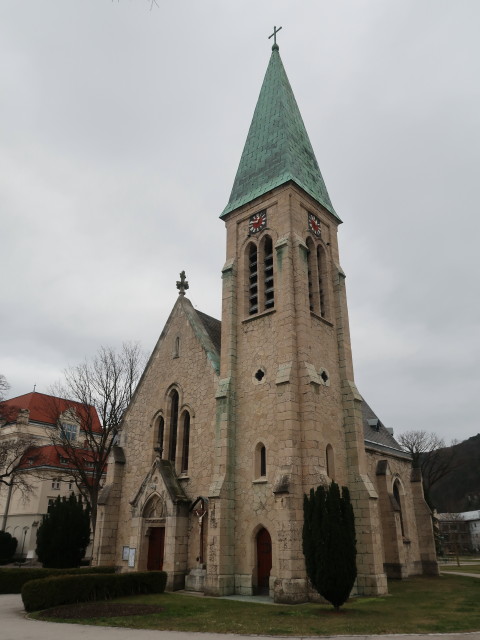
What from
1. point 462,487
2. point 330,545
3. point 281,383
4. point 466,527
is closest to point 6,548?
point 281,383

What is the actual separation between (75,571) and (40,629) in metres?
8.11

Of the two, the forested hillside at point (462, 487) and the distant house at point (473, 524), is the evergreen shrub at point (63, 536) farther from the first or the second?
the forested hillside at point (462, 487)

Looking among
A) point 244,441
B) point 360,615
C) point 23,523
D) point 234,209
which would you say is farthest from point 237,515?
point 23,523

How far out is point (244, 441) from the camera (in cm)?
2047

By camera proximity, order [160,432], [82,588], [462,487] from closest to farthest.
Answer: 1. [82,588]
2. [160,432]
3. [462,487]

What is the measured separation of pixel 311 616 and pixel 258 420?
7.94 meters

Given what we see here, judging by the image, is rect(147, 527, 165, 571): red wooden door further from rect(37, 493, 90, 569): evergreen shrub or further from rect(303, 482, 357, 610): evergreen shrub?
rect(303, 482, 357, 610): evergreen shrub

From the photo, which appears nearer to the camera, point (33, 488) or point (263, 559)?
point (263, 559)

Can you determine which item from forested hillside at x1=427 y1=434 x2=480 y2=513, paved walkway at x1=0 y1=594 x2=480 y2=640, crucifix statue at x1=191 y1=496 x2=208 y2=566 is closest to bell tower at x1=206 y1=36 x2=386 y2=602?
crucifix statue at x1=191 y1=496 x2=208 y2=566

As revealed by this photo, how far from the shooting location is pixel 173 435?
24.0m

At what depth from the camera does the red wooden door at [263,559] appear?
60.6ft

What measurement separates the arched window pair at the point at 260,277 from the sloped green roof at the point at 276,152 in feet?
9.03

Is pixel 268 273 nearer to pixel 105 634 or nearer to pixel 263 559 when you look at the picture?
pixel 263 559

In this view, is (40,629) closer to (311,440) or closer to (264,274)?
(311,440)
